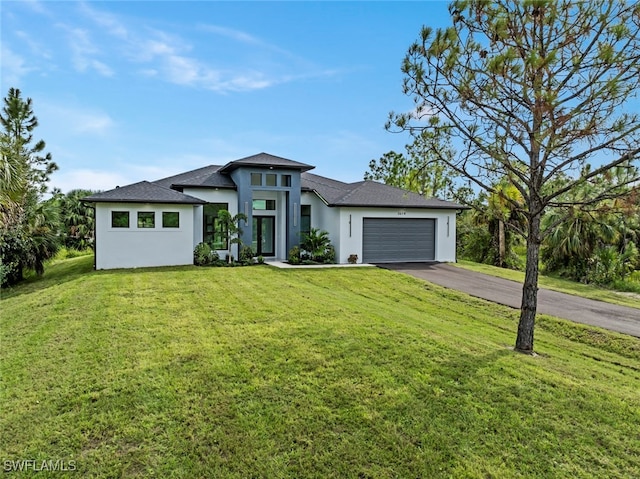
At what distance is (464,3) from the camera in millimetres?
6355

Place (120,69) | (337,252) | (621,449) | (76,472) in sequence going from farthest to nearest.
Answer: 1. (337,252)
2. (120,69)
3. (621,449)
4. (76,472)

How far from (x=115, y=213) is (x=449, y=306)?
13734mm

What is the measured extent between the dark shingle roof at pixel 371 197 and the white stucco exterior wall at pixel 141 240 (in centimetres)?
681

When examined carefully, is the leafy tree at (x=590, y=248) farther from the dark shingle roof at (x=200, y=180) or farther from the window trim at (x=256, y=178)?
the dark shingle roof at (x=200, y=180)

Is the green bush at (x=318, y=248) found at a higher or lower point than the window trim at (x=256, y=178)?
lower

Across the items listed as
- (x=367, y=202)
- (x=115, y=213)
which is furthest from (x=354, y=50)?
(x=115, y=213)

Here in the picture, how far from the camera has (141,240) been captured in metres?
17.0

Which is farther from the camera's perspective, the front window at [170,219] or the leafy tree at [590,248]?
the leafy tree at [590,248]

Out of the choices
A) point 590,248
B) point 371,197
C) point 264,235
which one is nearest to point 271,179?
point 264,235

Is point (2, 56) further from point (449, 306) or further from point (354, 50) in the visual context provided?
point (449, 306)

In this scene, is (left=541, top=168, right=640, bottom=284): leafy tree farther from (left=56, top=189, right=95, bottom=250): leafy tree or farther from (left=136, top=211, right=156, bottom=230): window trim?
(left=56, top=189, right=95, bottom=250): leafy tree

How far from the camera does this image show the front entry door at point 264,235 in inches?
815

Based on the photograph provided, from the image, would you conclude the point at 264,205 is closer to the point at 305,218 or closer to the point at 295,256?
the point at 305,218

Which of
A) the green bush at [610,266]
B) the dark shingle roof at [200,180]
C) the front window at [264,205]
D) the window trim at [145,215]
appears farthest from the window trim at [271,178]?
the green bush at [610,266]
